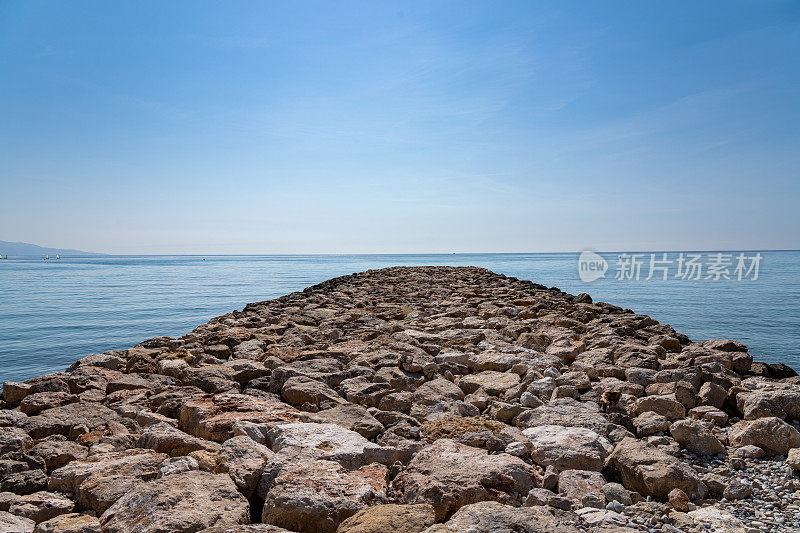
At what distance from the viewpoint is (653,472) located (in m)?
2.63

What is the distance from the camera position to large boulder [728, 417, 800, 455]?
10.0 ft

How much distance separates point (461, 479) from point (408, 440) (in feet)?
2.45

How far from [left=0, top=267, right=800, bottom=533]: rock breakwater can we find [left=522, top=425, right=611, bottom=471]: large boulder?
0.04ft

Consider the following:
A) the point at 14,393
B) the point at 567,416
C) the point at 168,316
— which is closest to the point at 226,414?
the point at 14,393

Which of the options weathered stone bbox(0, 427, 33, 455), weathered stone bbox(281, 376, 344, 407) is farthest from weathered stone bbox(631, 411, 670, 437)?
weathered stone bbox(0, 427, 33, 455)

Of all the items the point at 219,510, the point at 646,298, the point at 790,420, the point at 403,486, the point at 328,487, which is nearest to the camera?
the point at 219,510

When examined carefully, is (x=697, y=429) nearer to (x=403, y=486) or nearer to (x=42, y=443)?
(x=403, y=486)

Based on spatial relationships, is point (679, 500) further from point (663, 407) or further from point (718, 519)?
point (663, 407)

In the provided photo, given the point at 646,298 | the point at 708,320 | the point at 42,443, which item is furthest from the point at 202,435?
the point at 646,298

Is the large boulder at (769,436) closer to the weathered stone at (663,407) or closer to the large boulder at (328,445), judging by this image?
the weathered stone at (663,407)

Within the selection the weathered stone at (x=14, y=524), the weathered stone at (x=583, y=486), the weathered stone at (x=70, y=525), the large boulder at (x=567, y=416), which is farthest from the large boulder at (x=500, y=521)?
the weathered stone at (x=14, y=524)

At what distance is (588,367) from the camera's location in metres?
4.68

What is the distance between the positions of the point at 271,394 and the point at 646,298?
19679 millimetres

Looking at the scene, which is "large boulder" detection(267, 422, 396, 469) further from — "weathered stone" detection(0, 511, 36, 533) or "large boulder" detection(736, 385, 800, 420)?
"large boulder" detection(736, 385, 800, 420)
